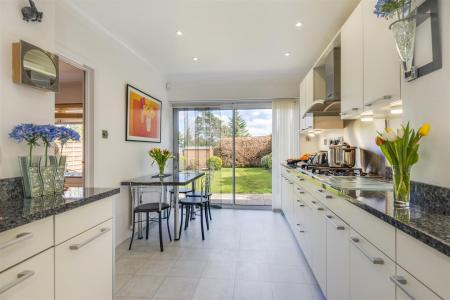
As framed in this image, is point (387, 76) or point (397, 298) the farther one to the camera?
point (387, 76)

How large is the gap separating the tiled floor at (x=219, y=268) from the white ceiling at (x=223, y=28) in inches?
104

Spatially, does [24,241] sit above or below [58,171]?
below

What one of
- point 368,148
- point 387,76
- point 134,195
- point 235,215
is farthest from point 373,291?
point 235,215

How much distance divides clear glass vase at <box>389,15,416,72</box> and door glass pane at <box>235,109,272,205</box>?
3.91m

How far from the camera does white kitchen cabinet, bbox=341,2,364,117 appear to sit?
2.07 meters

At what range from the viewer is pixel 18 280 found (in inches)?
41.4

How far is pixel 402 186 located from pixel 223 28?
253 centimetres

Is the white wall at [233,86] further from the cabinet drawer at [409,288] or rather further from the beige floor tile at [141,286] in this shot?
the cabinet drawer at [409,288]

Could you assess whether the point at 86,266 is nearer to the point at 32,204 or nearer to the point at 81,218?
the point at 81,218

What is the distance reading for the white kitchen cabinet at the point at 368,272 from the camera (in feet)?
3.59

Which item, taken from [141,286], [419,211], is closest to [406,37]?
[419,211]

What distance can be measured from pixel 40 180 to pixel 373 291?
1.91 meters

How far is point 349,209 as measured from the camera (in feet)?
4.98

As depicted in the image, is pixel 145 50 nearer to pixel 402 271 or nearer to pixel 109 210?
pixel 109 210
